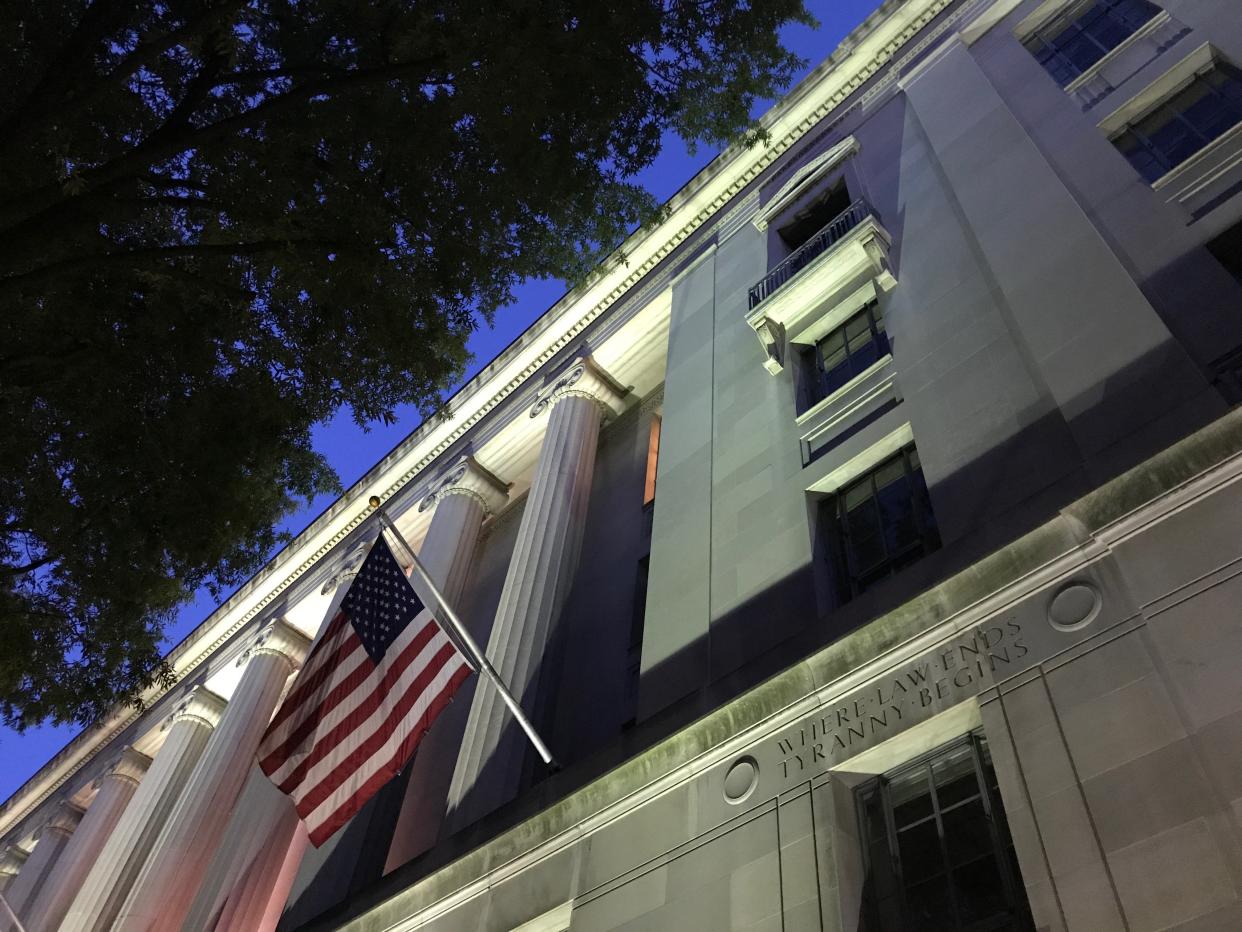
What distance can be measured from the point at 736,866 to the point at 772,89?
10.4 metres

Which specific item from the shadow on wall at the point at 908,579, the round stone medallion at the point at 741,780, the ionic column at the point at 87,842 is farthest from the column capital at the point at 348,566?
the round stone medallion at the point at 741,780

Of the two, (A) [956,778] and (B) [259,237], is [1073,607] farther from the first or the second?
(B) [259,237]

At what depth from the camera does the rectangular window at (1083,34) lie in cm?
1909

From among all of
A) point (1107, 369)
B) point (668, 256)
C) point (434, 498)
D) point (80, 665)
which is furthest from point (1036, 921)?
point (434, 498)

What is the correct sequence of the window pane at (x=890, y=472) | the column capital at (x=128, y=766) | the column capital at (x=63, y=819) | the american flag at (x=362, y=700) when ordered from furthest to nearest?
the column capital at (x=63, y=819) → the column capital at (x=128, y=766) → the window pane at (x=890, y=472) → the american flag at (x=362, y=700)

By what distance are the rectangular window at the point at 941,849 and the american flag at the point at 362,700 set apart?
597cm

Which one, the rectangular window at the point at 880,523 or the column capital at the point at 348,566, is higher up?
the column capital at the point at 348,566

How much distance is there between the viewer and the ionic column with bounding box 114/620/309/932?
2612cm

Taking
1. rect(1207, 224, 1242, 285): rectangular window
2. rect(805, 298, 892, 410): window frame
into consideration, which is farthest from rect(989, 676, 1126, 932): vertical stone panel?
rect(805, 298, 892, 410): window frame

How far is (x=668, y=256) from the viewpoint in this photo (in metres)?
29.2

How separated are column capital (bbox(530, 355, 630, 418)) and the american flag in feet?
44.2

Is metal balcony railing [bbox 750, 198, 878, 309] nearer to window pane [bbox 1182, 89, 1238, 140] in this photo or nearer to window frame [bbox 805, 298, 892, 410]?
window frame [bbox 805, 298, 892, 410]

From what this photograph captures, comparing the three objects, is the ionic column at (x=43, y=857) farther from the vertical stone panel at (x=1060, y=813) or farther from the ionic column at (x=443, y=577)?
the vertical stone panel at (x=1060, y=813)

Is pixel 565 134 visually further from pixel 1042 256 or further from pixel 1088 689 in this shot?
pixel 1088 689
